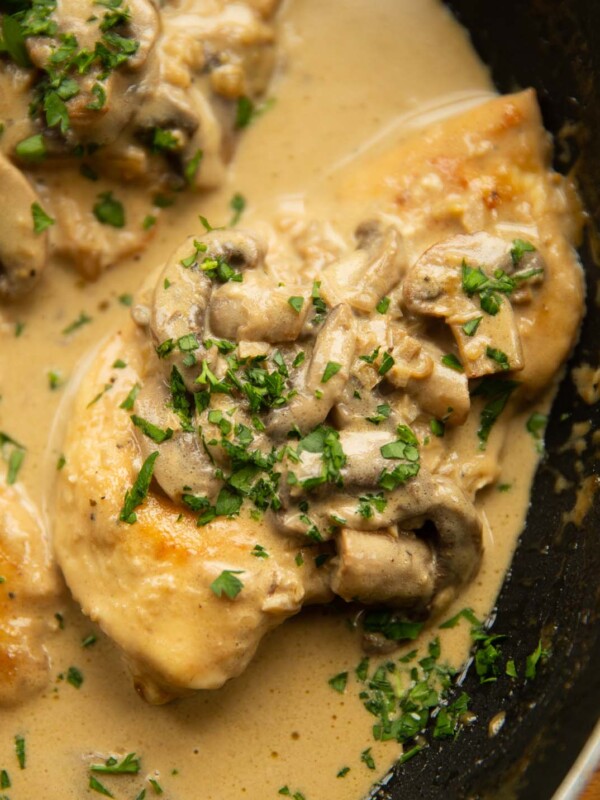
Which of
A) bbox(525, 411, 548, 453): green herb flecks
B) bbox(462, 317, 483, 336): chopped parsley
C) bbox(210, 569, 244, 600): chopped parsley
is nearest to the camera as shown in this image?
bbox(210, 569, 244, 600): chopped parsley

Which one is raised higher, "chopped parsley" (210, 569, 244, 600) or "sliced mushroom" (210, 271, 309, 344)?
"sliced mushroom" (210, 271, 309, 344)

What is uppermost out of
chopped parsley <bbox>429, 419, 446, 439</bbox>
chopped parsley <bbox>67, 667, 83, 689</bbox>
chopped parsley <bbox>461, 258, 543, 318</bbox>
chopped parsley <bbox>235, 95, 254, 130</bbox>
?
chopped parsley <bbox>235, 95, 254, 130</bbox>

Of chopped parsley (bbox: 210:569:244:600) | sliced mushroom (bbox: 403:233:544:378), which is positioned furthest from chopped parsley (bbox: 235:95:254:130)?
chopped parsley (bbox: 210:569:244:600)

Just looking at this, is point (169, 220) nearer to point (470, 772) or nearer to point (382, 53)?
point (382, 53)

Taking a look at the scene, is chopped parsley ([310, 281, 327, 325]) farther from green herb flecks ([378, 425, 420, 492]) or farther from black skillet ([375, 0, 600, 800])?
black skillet ([375, 0, 600, 800])

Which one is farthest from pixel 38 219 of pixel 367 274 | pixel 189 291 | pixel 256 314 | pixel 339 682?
pixel 339 682

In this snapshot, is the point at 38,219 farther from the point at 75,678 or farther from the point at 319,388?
the point at 75,678

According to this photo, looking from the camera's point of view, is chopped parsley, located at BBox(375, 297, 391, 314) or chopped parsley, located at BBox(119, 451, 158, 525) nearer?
chopped parsley, located at BBox(119, 451, 158, 525)
